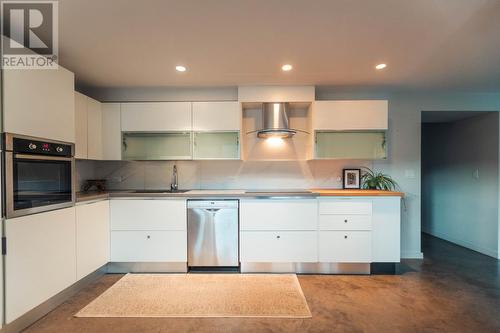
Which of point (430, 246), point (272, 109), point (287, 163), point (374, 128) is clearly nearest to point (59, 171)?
point (272, 109)

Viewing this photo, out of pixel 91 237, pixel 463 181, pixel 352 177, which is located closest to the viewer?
pixel 91 237

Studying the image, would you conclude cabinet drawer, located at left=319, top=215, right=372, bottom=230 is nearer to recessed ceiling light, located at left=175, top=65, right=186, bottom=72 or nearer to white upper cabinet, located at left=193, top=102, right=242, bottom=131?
white upper cabinet, located at left=193, top=102, right=242, bottom=131

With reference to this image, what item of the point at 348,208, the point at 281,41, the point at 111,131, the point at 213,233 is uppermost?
the point at 281,41

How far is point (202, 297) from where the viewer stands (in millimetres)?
2270

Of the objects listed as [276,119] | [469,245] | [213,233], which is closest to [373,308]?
[213,233]

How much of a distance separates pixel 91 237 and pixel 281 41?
2679 millimetres

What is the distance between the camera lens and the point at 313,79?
284 centimetres

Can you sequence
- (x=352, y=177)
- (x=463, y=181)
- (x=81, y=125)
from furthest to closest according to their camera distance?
(x=463, y=181) < (x=352, y=177) < (x=81, y=125)

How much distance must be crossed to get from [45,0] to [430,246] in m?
5.33

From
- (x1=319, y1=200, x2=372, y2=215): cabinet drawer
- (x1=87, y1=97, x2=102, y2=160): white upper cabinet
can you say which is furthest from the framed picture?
(x1=87, y1=97, x2=102, y2=160): white upper cabinet

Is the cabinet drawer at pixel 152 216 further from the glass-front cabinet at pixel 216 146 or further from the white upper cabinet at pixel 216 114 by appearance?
the white upper cabinet at pixel 216 114

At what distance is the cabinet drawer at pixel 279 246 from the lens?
2764 millimetres

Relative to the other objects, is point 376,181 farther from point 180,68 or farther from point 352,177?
point 180,68

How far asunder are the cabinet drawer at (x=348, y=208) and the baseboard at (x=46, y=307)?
2.66m
